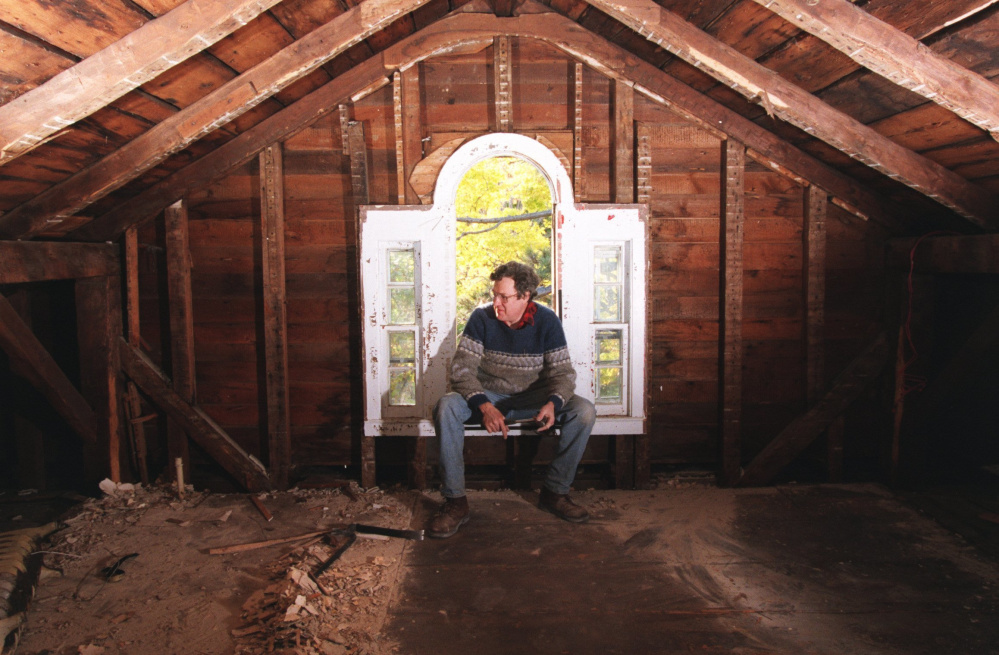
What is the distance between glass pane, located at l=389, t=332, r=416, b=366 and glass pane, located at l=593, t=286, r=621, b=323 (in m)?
1.17

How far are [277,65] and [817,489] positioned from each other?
3.86 m

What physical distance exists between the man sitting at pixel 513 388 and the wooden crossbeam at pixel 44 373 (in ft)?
7.07

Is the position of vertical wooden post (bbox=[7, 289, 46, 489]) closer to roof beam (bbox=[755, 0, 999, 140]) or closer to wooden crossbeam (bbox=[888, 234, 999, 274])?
roof beam (bbox=[755, 0, 999, 140])

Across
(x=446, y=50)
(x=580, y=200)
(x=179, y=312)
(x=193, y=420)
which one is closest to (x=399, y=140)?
(x=446, y=50)

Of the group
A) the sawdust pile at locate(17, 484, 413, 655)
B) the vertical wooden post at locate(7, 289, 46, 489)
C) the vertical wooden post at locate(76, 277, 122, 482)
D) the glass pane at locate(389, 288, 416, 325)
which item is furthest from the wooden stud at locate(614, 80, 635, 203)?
the vertical wooden post at locate(7, 289, 46, 489)

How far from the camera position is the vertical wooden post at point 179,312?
3.57 m

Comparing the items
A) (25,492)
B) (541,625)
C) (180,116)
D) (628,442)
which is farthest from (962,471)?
(25,492)

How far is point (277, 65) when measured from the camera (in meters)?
2.76

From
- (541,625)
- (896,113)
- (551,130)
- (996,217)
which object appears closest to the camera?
(541,625)

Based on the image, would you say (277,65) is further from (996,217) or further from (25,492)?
(996,217)

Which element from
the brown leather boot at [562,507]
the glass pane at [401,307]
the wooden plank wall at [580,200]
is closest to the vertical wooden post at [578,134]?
the wooden plank wall at [580,200]

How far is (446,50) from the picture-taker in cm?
348

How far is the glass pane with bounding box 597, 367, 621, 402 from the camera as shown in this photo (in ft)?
12.1

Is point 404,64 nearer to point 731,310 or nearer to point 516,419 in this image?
point 516,419
